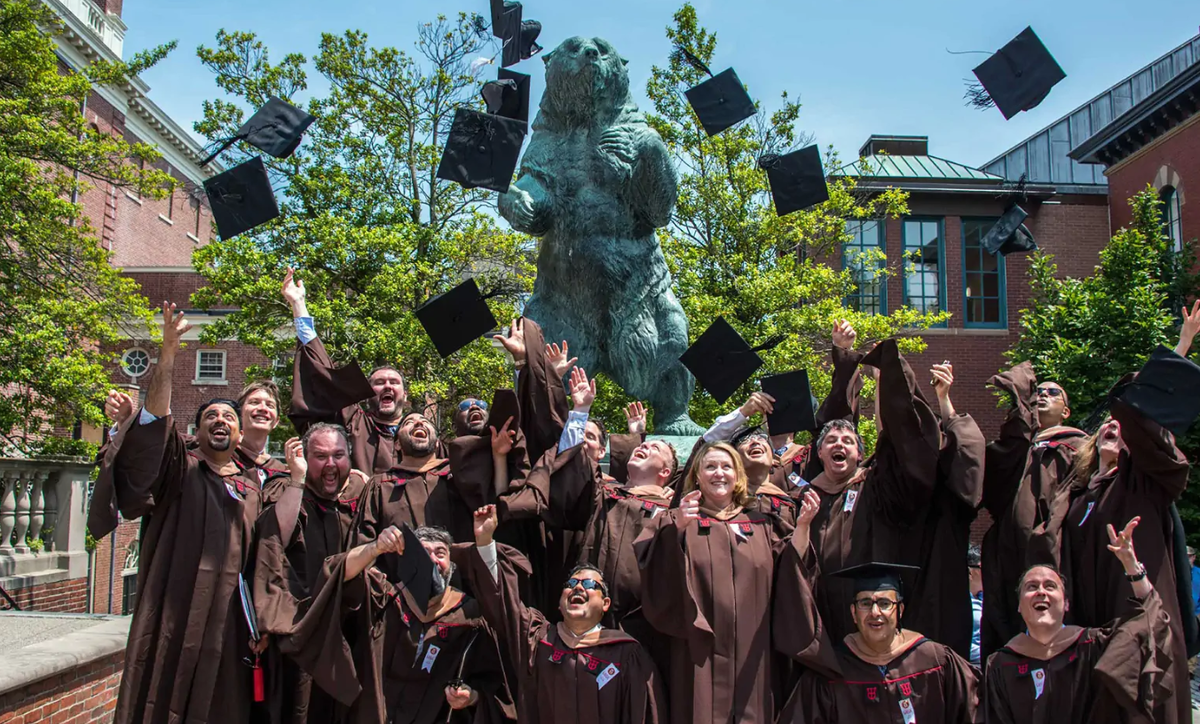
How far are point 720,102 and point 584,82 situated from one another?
1359 millimetres

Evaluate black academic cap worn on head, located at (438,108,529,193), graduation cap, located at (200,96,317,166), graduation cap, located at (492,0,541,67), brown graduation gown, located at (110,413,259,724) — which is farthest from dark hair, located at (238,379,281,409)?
graduation cap, located at (492,0,541,67)

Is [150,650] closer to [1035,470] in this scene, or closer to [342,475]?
[342,475]

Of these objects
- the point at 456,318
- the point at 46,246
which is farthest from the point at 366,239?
the point at 456,318

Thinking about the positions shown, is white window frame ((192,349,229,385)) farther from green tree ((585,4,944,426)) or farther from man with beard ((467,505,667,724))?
man with beard ((467,505,667,724))

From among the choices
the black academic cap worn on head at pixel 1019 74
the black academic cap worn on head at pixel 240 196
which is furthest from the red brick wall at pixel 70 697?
the black academic cap worn on head at pixel 1019 74

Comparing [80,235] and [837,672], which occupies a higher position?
[80,235]

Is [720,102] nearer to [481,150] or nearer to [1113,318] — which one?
[481,150]

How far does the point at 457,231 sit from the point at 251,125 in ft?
39.9

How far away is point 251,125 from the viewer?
6.56 metres

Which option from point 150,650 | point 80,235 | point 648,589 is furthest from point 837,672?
Result: point 80,235

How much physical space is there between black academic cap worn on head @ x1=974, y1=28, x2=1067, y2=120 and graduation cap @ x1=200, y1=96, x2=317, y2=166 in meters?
4.09

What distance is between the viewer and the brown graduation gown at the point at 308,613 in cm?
422

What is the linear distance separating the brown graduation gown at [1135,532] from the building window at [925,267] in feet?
61.9

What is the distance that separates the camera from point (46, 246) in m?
14.6
